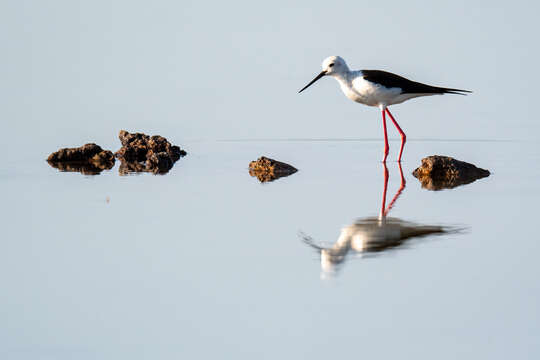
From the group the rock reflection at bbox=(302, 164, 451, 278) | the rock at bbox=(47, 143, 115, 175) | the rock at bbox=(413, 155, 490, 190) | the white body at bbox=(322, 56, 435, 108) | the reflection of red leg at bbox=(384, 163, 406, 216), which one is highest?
the white body at bbox=(322, 56, 435, 108)

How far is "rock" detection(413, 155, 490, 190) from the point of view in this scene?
33.6ft

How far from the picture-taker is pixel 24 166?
11.4 metres

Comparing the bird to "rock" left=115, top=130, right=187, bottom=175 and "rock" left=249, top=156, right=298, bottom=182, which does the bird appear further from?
"rock" left=115, top=130, right=187, bottom=175

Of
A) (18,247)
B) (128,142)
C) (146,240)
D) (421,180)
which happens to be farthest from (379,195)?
(128,142)

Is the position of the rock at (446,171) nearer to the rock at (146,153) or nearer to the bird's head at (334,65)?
the bird's head at (334,65)

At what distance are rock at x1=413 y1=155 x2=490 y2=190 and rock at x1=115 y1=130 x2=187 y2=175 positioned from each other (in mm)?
3375

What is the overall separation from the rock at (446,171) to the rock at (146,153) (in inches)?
133

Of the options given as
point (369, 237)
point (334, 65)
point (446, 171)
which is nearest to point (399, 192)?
point (446, 171)

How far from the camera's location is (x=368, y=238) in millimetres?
7090

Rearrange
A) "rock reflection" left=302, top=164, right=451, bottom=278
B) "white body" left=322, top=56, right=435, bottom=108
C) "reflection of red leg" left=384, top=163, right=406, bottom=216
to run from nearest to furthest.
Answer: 1. "rock reflection" left=302, top=164, right=451, bottom=278
2. "reflection of red leg" left=384, top=163, right=406, bottom=216
3. "white body" left=322, top=56, right=435, bottom=108

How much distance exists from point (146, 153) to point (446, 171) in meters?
4.37

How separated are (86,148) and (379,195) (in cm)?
485

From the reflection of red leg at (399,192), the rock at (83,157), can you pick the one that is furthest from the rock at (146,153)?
the reflection of red leg at (399,192)

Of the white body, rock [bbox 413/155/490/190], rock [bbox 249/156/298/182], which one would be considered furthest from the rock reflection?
the white body
